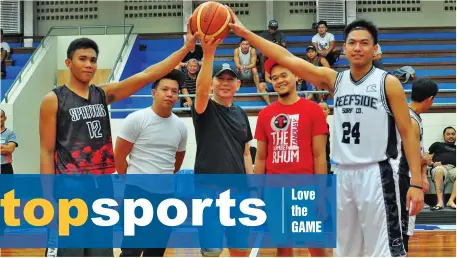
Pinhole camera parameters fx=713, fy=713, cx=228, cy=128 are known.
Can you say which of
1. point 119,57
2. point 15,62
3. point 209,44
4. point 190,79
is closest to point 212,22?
point 209,44

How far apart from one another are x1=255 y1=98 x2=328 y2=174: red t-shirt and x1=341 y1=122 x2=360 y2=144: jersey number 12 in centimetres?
67

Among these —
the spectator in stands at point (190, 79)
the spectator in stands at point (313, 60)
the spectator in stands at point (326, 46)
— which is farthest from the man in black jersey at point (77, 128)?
the spectator in stands at point (326, 46)

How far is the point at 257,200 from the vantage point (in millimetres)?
5469

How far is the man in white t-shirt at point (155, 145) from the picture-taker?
5.12 meters

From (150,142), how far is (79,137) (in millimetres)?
780

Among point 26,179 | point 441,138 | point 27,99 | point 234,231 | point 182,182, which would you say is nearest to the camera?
point 234,231

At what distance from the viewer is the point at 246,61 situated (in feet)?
44.4

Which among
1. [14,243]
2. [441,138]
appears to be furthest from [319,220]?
[441,138]

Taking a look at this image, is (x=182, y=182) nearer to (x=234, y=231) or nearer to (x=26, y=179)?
(x=234, y=231)

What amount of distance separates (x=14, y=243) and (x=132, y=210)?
140 inches

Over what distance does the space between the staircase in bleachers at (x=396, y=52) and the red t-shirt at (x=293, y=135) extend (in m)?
8.12

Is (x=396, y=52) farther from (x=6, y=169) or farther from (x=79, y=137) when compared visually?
(x=79, y=137)

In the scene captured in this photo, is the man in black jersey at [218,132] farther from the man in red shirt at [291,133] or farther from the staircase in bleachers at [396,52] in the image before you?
the staircase in bleachers at [396,52]

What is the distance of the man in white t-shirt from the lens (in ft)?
16.8
